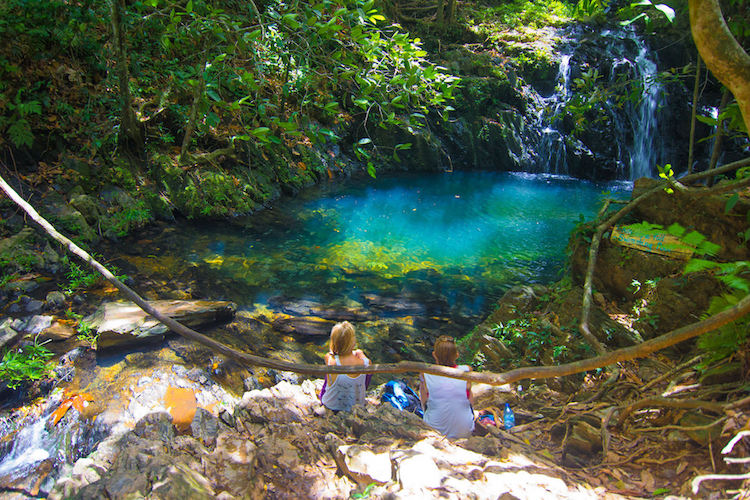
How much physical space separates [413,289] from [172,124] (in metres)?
7.06

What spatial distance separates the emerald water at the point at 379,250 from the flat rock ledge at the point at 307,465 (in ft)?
10.6

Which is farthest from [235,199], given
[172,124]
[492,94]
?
[492,94]

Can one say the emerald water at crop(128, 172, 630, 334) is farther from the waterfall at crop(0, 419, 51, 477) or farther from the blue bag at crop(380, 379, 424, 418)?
the waterfall at crop(0, 419, 51, 477)

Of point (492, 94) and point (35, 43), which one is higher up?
point (492, 94)

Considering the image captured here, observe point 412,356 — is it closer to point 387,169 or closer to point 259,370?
point 259,370

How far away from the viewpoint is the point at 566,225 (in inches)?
411

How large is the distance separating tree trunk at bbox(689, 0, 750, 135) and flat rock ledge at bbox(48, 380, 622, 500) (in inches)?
88.2

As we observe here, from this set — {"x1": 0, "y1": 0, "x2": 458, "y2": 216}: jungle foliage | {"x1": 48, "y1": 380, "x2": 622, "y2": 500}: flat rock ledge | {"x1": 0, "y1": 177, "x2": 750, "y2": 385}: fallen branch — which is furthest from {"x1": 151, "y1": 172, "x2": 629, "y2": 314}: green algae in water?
{"x1": 0, "y1": 177, "x2": 750, "y2": 385}: fallen branch

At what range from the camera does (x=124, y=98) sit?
7188 mm

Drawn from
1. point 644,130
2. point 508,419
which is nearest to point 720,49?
point 508,419

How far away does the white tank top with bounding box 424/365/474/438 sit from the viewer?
322 centimetres

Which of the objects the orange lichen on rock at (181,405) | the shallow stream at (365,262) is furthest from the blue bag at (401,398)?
the orange lichen on rock at (181,405)

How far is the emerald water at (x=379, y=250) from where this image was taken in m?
6.44

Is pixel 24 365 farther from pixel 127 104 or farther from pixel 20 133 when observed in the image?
pixel 127 104
